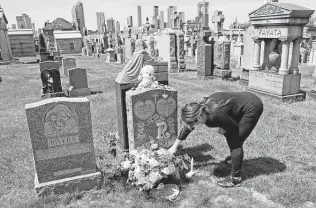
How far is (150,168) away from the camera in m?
3.59

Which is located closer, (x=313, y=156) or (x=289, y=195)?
(x=289, y=195)

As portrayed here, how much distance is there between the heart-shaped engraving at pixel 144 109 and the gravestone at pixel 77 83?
7.01 metres

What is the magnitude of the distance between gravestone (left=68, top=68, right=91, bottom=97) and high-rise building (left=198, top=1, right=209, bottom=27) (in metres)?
50.1

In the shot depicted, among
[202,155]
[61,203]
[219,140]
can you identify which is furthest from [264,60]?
[61,203]

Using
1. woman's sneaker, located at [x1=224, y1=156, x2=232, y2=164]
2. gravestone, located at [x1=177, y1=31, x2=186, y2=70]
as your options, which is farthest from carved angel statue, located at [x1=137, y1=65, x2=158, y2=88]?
gravestone, located at [x1=177, y1=31, x2=186, y2=70]

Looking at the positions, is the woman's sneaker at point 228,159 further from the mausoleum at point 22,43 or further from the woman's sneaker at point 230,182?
the mausoleum at point 22,43

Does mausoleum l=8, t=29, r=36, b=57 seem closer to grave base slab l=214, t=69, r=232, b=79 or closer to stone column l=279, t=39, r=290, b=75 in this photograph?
grave base slab l=214, t=69, r=232, b=79

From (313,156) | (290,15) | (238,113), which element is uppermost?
(290,15)

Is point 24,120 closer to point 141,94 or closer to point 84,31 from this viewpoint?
point 141,94

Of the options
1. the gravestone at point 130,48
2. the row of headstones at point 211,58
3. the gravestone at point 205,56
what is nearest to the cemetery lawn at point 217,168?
the row of headstones at point 211,58

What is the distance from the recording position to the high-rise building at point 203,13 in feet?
188

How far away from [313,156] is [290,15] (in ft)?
16.5

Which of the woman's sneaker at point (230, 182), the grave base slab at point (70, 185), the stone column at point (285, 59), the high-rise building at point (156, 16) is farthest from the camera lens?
the high-rise building at point (156, 16)

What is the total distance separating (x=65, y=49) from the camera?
125ft
